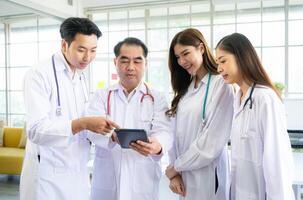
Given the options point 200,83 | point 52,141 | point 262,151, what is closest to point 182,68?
point 200,83

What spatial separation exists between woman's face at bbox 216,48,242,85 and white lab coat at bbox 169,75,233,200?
133 mm

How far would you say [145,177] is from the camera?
5.50ft

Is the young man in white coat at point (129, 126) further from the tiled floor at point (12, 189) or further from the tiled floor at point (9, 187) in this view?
the tiled floor at point (9, 187)

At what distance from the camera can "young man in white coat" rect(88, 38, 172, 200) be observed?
1.66 metres

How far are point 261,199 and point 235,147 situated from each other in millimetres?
250

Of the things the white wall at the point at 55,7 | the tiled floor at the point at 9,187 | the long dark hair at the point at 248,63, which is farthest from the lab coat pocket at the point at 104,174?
the white wall at the point at 55,7

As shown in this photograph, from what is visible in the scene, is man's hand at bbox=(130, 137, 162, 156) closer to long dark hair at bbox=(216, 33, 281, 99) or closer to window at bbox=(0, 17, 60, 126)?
long dark hair at bbox=(216, 33, 281, 99)

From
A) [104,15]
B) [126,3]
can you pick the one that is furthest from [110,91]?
[104,15]

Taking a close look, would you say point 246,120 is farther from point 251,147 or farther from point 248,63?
point 248,63

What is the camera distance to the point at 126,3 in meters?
7.22

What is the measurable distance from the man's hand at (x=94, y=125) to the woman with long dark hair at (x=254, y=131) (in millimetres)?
598

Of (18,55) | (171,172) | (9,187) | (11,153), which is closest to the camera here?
(171,172)

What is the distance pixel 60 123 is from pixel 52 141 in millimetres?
93

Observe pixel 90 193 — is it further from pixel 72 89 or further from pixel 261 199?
pixel 261 199
